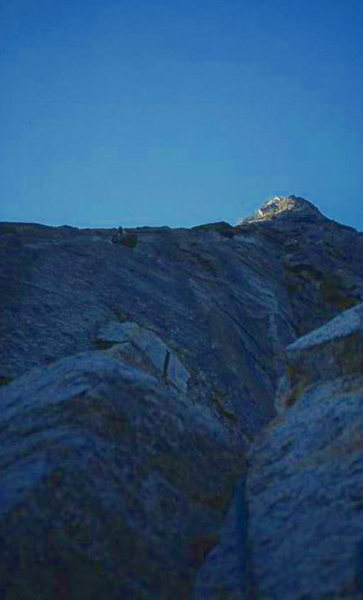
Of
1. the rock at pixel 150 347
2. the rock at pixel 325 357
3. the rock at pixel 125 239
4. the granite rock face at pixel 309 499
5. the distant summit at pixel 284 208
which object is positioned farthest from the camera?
the distant summit at pixel 284 208

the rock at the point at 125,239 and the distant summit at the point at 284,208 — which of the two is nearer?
the rock at the point at 125,239

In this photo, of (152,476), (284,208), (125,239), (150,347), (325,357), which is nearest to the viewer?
(152,476)

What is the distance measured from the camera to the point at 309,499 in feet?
18.7

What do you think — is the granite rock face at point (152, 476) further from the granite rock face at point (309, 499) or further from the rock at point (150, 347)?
the rock at point (150, 347)

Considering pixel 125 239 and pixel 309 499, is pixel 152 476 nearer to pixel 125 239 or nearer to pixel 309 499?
pixel 309 499

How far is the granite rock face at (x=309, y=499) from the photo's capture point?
4.61m

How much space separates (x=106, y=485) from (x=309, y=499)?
2.29m

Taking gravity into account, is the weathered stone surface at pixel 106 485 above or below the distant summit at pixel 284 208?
below

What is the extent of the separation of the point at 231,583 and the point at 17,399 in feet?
14.4

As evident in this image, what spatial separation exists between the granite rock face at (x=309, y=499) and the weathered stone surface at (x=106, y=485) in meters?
0.46

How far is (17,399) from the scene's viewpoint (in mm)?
8023

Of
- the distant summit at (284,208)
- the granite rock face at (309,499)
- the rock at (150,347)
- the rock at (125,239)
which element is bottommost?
the granite rock face at (309,499)

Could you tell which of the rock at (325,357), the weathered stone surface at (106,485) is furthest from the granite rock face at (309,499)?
the weathered stone surface at (106,485)

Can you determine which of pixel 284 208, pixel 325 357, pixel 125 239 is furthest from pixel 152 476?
pixel 284 208
